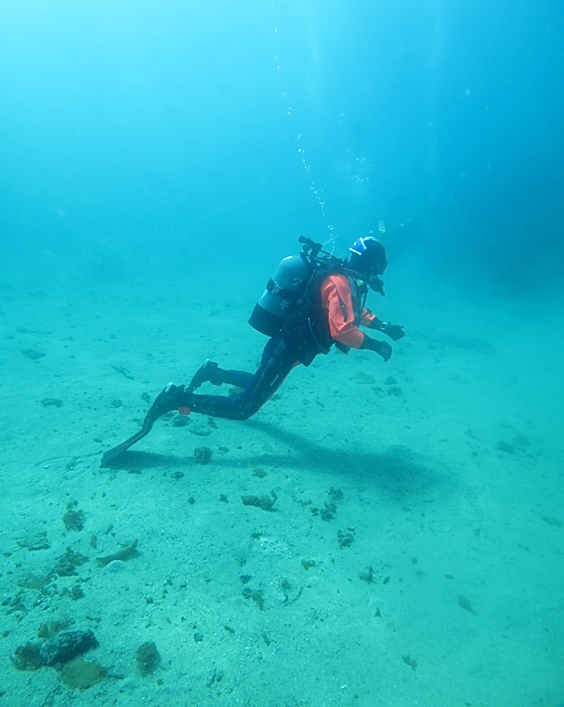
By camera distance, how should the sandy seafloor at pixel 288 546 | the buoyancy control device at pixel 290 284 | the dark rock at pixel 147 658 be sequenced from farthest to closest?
the buoyancy control device at pixel 290 284 → the sandy seafloor at pixel 288 546 → the dark rock at pixel 147 658

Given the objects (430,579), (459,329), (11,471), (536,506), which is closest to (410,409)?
(536,506)

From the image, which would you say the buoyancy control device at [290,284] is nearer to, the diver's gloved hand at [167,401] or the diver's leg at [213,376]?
the diver's leg at [213,376]

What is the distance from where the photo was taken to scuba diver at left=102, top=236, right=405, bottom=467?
5.09 m

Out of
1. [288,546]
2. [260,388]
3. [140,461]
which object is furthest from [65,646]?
[260,388]

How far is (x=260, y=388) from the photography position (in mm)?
5609

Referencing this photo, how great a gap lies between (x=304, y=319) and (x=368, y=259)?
50.4 inches

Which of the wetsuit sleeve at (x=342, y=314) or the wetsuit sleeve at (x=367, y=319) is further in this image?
the wetsuit sleeve at (x=367, y=319)

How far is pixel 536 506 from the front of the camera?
5898 mm

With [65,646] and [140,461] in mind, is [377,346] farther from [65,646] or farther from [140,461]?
[65,646]

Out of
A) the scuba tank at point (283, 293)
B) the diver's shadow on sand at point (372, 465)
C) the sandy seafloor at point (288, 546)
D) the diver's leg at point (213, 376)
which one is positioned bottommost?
the sandy seafloor at point (288, 546)

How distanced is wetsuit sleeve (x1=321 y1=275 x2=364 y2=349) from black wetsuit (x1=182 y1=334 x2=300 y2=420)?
30.0 inches

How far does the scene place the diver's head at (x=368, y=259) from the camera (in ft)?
18.1

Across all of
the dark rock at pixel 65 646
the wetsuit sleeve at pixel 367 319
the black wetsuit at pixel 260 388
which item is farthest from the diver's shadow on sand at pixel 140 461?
the wetsuit sleeve at pixel 367 319

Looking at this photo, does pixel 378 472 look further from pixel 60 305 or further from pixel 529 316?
pixel 529 316
